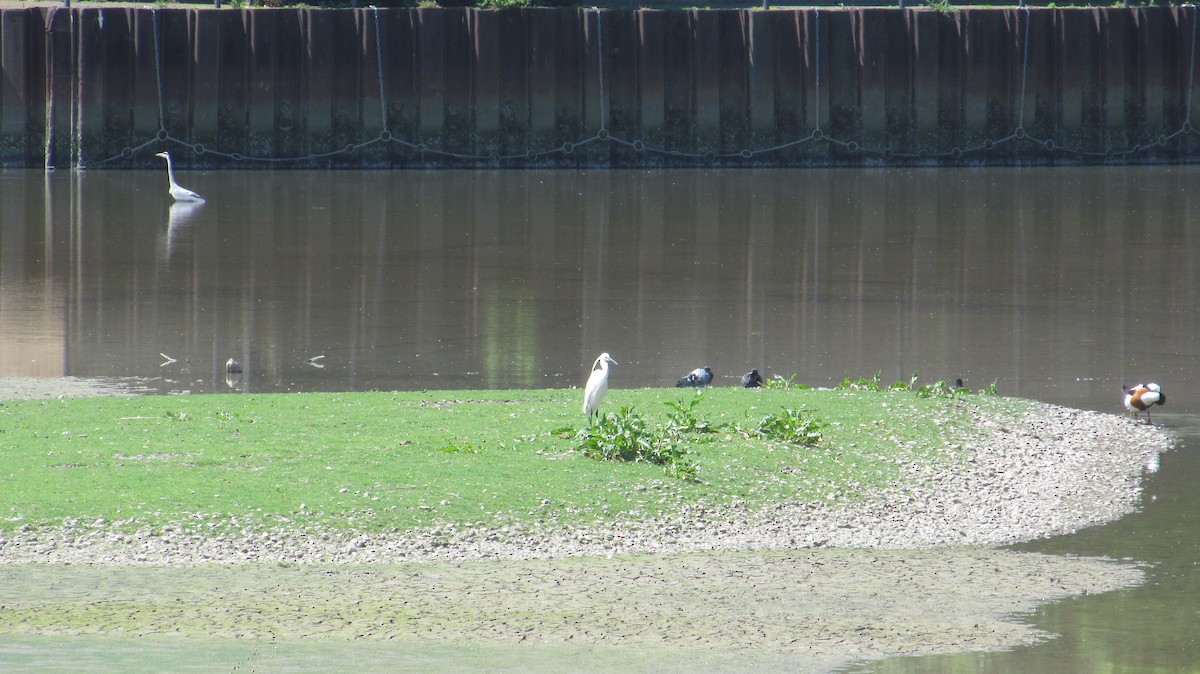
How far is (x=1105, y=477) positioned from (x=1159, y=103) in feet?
124

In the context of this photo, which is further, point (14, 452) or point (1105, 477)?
point (1105, 477)

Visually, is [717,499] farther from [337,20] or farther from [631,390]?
[337,20]

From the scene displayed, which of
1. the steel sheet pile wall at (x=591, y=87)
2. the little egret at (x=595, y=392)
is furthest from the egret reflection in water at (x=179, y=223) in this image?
the little egret at (x=595, y=392)

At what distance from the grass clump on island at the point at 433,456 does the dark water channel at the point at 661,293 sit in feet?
7.81

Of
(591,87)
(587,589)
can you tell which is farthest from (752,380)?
(591,87)

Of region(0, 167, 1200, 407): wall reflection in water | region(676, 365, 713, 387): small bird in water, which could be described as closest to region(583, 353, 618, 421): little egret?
region(676, 365, 713, 387): small bird in water

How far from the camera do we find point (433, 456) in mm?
13984

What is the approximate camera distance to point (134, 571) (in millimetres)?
11586

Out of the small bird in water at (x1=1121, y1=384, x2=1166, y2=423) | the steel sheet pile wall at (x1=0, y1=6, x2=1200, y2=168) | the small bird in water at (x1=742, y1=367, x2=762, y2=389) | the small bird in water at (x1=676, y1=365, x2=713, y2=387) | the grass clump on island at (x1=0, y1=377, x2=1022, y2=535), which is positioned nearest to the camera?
the grass clump on island at (x1=0, y1=377, x2=1022, y2=535)

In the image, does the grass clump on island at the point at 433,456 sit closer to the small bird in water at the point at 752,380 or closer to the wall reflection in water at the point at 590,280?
the small bird in water at the point at 752,380

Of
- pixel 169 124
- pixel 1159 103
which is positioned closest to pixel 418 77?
pixel 169 124

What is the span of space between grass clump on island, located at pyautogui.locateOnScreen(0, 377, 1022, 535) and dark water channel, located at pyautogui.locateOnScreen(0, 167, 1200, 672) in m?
2.38

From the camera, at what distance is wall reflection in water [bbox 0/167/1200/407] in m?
20.7

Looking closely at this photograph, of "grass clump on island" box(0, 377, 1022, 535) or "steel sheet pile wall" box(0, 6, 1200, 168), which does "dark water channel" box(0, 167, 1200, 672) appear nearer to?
"grass clump on island" box(0, 377, 1022, 535)
